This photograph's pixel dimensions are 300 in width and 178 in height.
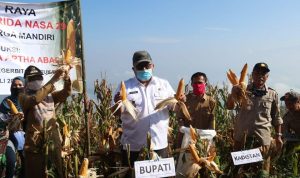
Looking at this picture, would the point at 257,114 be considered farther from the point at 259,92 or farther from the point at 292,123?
the point at 292,123

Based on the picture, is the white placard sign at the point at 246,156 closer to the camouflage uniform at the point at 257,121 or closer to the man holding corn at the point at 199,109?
the camouflage uniform at the point at 257,121

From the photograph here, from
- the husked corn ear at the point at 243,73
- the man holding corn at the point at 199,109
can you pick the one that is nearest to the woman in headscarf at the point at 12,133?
the man holding corn at the point at 199,109

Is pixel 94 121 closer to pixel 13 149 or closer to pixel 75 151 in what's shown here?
pixel 13 149

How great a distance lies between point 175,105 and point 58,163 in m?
1.27

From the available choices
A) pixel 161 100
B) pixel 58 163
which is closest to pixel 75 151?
pixel 58 163

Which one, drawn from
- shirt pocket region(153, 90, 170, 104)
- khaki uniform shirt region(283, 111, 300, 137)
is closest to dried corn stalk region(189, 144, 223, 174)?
shirt pocket region(153, 90, 170, 104)

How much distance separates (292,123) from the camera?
19.3ft

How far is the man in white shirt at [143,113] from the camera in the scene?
387cm

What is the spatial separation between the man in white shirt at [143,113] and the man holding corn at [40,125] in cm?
64

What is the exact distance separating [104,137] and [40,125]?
1406 mm

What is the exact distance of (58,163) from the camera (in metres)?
3.77

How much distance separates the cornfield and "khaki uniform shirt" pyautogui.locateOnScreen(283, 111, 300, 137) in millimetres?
478

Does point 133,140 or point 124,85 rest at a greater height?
point 124,85

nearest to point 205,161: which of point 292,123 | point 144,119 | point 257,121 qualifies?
point 144,119
